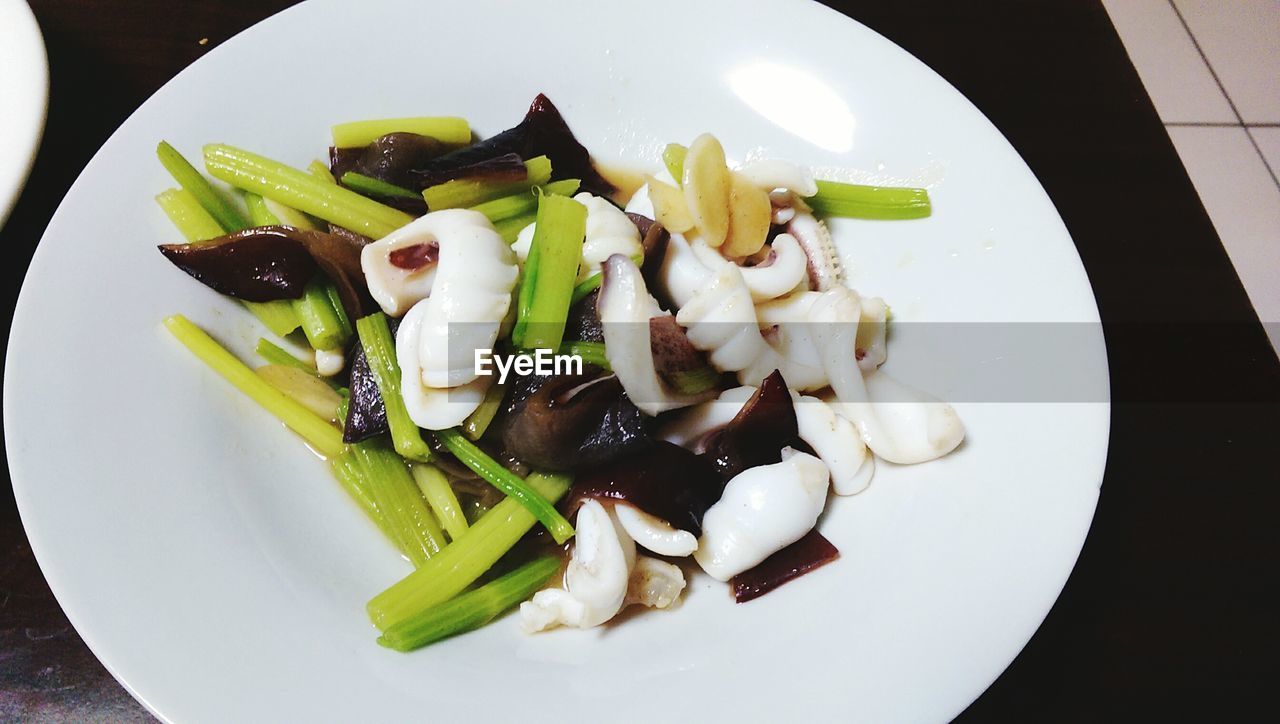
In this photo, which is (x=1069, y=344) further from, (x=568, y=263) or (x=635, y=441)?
(x=568, y=263)

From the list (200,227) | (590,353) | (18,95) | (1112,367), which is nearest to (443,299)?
(590,353)

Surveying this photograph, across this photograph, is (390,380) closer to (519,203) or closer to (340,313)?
(340,313)

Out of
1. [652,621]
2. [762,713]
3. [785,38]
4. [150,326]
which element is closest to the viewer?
[762,713]

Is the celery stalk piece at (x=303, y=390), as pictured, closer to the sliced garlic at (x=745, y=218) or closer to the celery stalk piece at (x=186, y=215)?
the celery stalk piece at (x=186, y=215)

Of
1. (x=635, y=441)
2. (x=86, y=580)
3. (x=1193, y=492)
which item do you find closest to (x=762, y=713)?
(x=635, y=441)

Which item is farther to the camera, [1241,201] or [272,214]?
[1241,201]

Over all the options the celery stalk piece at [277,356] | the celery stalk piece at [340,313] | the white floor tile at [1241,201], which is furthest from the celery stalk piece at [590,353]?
the white floor tile at [1241,201]

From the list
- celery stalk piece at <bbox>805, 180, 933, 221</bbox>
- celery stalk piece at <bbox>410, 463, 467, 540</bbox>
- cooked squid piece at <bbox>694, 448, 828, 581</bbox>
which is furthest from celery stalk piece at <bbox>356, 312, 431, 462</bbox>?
celery stalk piece at <bbox>805, 180, 933, 221</bbox>
